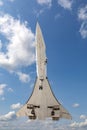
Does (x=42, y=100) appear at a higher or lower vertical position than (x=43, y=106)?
higher

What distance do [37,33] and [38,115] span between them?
16.7m

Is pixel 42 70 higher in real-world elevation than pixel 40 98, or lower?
higher

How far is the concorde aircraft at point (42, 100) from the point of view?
49281mm

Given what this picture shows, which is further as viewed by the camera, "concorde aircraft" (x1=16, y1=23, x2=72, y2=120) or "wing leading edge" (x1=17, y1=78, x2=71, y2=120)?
"wing leading edge" (x1=17, y1=78, x2=71, y2=120)

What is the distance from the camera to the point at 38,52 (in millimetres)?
49000

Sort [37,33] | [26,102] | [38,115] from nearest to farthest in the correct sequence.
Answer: [37,33] → [38,115] → [26,102]

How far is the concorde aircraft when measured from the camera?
49.3 metres

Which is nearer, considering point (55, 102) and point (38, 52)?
point (38, 52)

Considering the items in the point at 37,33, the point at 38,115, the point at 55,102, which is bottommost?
the point at 38,115

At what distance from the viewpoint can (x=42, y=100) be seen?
168ft

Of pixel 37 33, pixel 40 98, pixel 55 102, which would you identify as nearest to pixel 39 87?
pixel 40 98

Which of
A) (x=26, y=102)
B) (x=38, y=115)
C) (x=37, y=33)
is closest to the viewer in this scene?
(x=37, y=33)

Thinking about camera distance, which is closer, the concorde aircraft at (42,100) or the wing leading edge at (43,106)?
the concorde aircraft at (42,100)

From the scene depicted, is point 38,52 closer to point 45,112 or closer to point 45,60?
point 45,60
